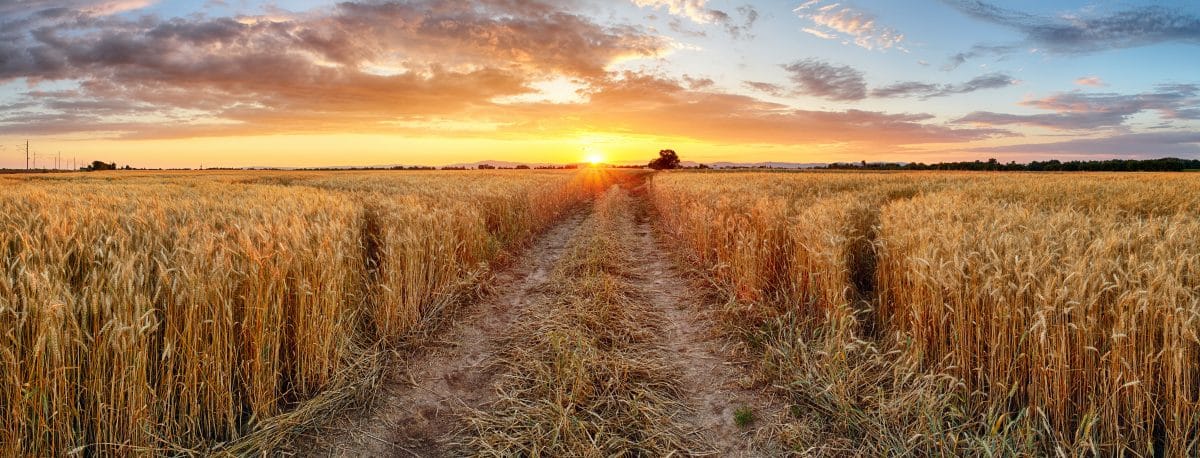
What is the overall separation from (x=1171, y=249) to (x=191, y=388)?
289 inches

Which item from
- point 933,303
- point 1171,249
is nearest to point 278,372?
point 933,303

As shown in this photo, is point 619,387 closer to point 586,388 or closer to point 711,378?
point 586,388

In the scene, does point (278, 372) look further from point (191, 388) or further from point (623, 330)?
point (623, 330)

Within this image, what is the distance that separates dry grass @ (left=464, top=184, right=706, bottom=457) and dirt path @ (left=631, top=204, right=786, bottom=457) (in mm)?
194

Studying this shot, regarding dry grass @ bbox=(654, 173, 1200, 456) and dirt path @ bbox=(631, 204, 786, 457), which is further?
dirt path @ bbox=(631, 204, 786, 457)

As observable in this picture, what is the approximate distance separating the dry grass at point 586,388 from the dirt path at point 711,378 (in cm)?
19

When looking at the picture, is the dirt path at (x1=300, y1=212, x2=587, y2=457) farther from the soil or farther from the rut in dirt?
the rut in dirt

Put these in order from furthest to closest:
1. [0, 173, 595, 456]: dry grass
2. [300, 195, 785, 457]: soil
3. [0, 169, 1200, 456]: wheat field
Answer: [300, 195, 785, 457]: soil → [0, 169, 1200, 456]: wheat field → [0, 173, 595, 456]: dry grass

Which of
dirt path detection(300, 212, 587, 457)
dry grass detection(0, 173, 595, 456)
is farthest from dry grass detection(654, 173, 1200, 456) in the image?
dry grass detection(0, 173, 595, 456)

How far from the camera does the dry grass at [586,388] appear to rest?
12.1 feet

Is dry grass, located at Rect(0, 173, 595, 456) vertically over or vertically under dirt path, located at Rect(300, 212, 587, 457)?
over

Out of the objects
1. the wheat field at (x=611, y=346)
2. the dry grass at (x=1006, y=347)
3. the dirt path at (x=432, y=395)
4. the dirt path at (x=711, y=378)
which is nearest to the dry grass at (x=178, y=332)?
the wheat field at (x=611, y=346)

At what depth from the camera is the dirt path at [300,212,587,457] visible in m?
3.77

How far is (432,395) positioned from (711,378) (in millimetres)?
2688
